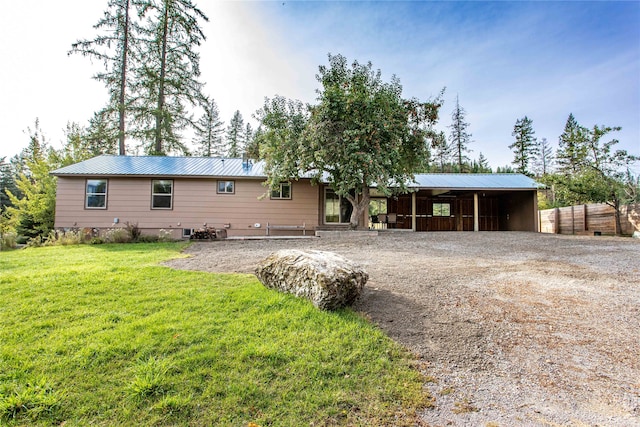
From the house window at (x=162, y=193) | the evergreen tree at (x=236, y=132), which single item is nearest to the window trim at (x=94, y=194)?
the house window at (x=162, y=193)

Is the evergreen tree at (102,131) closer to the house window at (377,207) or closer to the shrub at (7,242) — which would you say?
the shrub at (7,242)

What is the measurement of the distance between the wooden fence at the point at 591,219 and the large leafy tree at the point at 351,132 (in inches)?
336

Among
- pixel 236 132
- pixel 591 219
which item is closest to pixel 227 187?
pixel 591 219

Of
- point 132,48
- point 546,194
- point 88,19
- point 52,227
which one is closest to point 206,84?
point 132,48

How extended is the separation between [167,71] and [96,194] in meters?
9.08

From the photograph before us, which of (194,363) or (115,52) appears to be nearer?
(194,363)

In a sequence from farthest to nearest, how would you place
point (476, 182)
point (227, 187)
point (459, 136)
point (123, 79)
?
point (459, 136) → point (123, 79) → point (476, 182) → point (227, 187)

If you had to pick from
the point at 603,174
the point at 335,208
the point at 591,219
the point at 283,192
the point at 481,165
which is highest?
the point at 481,165

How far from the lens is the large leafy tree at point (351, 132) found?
9938 millimetres

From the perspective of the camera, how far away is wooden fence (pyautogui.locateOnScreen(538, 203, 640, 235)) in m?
11.7

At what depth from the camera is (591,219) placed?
13.2 meters

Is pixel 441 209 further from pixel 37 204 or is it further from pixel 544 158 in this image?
pixel 544 158

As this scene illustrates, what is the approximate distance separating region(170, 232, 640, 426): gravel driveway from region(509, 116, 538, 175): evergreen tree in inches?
1147

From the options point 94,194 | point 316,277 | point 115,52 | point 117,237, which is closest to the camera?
point 316,277
